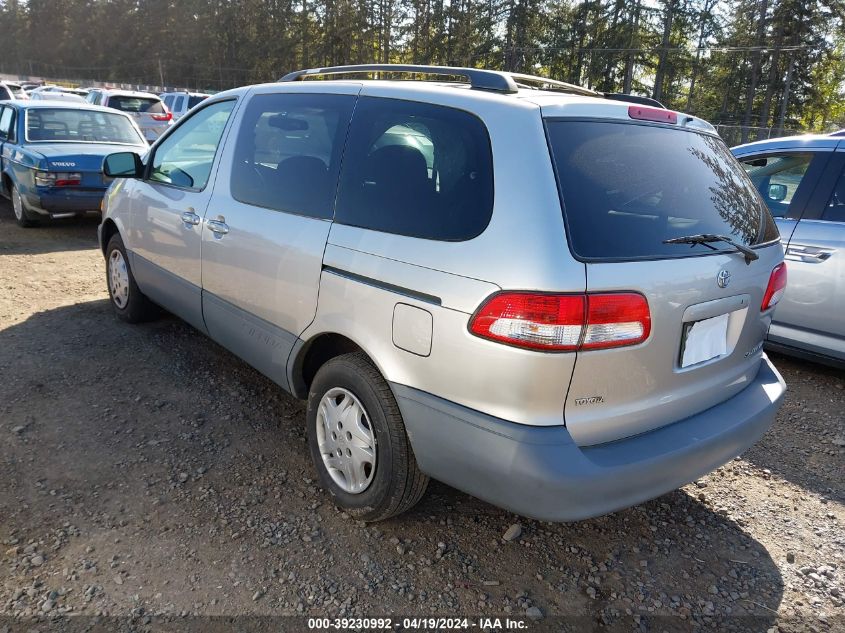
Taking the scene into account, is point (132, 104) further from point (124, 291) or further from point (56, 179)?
point (124, 291)

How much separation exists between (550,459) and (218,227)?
89.1 inches

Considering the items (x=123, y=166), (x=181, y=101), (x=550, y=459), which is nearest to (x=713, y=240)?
(x=550, y=459)

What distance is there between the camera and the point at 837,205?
4.36 meters

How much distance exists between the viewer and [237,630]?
7.20 ft

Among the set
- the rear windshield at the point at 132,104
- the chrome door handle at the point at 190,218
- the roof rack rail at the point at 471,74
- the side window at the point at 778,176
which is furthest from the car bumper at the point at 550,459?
the rear windshield at the point at 132,104

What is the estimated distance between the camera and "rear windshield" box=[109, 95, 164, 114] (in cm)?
1579

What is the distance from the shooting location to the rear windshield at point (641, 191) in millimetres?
2139

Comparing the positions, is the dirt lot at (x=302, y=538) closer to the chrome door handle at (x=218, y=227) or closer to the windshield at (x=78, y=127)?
the chrome door handle at (x=218, y=227)

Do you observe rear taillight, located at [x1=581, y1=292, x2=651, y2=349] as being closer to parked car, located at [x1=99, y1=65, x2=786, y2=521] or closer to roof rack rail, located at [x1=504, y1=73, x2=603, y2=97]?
parked car, located at [x1=99, y1=65, x2=786, y2=521]

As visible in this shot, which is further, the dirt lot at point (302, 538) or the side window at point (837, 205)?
the side window at point (837, 205)

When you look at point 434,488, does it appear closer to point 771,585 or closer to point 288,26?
point 771,585

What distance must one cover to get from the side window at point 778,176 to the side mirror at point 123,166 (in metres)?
4.32

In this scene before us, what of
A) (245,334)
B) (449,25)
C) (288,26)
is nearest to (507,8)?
(449,25)

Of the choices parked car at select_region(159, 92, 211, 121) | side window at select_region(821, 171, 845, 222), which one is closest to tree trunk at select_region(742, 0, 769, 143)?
parked car at select_region(159, 92, 211, 121)
